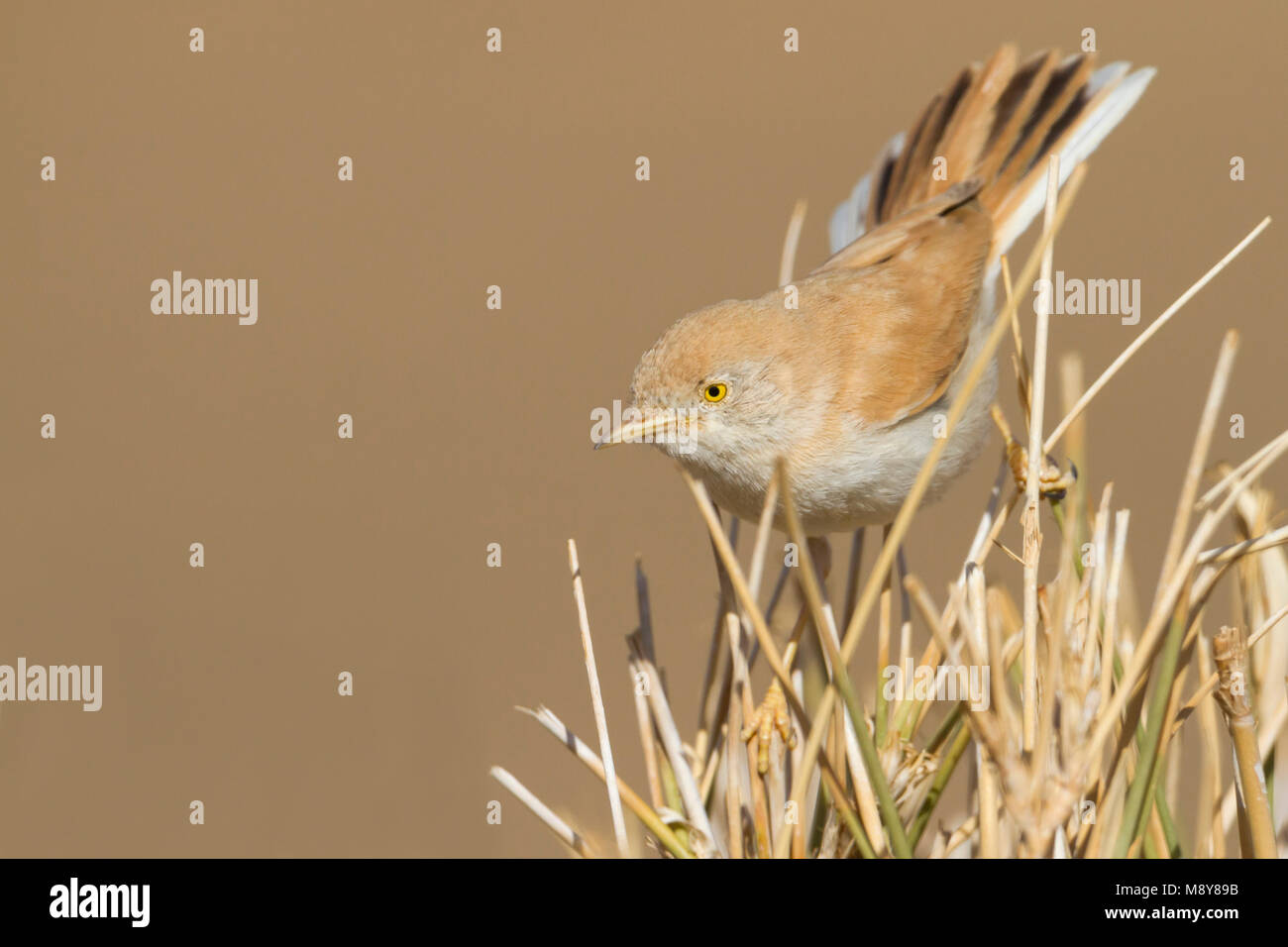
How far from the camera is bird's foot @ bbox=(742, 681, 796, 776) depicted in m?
1.33

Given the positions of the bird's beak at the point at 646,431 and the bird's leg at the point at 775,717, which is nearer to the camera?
the bird's leg at the point at 775,717

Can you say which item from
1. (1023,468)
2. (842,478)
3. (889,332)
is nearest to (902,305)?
(889,332)

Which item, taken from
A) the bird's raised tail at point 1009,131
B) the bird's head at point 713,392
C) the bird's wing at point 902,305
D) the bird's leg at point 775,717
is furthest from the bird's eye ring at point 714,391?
the bird's raised tail at point 1009,131

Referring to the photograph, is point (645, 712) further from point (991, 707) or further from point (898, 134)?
point (898, 134)

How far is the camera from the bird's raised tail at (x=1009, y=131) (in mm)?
2346

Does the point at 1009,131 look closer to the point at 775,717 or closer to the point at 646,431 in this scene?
the point at 646,431

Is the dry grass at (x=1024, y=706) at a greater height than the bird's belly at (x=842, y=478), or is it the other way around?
the bird's belly at (x=842, y=478)

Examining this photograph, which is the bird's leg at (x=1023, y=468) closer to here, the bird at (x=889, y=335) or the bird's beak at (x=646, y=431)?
the bird at (x=889, y=335)

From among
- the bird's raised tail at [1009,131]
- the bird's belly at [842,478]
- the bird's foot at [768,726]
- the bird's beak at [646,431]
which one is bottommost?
the bird's foot at [768,726]

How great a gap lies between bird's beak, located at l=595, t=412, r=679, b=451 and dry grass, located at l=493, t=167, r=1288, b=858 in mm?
189

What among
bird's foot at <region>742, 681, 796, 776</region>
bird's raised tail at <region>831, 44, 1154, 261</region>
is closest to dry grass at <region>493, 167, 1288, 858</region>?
bird's foot at <region>742, 681, 796, 776</region>
